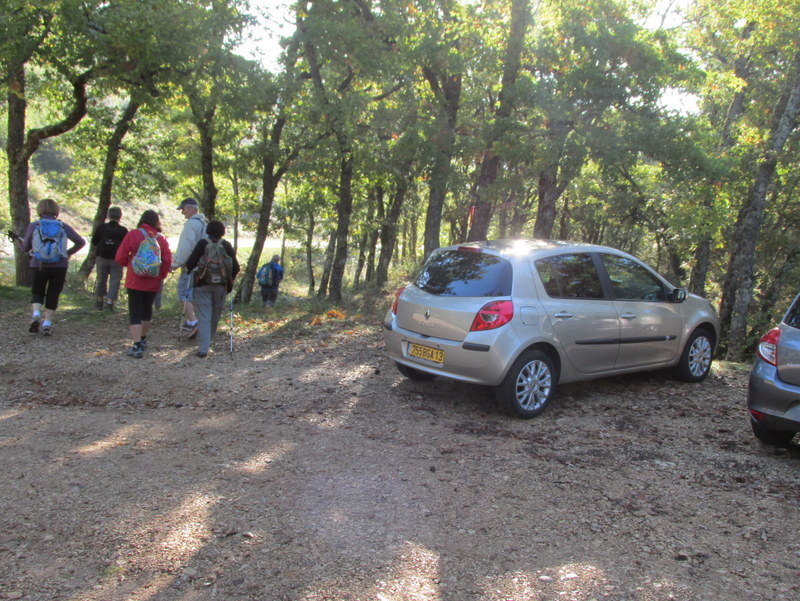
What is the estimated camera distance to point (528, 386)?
578 centimetres

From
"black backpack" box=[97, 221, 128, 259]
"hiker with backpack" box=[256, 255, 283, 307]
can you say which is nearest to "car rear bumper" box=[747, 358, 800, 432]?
"black backpack" box=[97, 221, 128, 259]

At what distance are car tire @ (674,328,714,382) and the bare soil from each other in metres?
0.36

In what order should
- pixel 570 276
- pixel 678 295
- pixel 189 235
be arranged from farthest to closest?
pixel 189 235
pixel 678 295
pixel 570 276

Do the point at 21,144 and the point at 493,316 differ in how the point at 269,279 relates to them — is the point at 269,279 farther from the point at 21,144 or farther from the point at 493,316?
the point at 493,316

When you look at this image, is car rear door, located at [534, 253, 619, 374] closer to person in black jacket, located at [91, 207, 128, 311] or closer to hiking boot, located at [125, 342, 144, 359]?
hiking boot, located at [125, 342, 144, 359]

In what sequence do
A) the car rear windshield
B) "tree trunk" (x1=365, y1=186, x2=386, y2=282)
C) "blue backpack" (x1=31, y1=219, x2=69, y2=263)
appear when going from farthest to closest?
1. "tree trunk" (x1=365, y1=186, x2=386, y2=282)
2. "blue backpack" (x1=31, y1=219, x2=69, y2=263)
3. the car rear windshield

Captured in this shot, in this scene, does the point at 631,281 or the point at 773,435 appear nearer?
the point at 773,435

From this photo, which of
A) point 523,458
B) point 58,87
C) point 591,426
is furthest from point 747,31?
point 58,87

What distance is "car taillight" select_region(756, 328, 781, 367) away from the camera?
4.99 m

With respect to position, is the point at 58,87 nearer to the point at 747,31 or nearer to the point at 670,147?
the point at 670,147

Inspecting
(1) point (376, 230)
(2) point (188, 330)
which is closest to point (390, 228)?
(1) point (376, 230)

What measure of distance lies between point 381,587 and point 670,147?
10767 mm

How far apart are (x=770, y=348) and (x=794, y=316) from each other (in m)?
0.38

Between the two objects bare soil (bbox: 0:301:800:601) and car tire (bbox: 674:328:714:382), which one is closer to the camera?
bare soil (bbox: 0:301:800:601)
